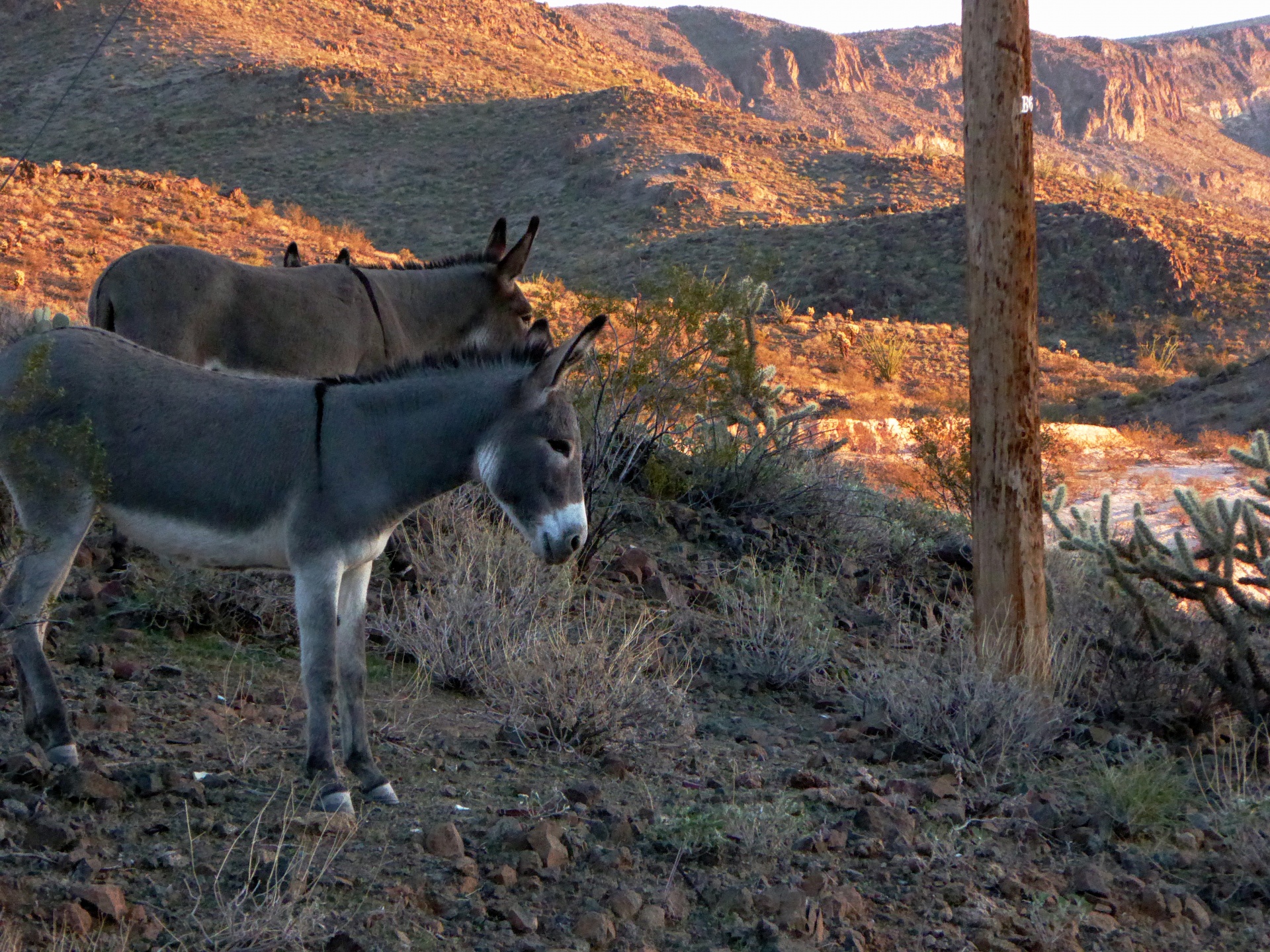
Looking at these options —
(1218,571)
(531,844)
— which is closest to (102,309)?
(531,844)

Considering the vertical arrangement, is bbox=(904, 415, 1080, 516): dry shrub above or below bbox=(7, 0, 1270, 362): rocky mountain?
below

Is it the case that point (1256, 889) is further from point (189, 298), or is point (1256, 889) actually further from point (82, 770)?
point (189, 298)

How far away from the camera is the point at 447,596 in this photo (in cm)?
682

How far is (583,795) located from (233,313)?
145 inches

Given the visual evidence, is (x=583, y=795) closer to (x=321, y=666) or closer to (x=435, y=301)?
(x=321, y=666)

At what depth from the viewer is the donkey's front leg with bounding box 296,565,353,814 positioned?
4227 mm

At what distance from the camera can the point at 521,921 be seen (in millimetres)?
3793

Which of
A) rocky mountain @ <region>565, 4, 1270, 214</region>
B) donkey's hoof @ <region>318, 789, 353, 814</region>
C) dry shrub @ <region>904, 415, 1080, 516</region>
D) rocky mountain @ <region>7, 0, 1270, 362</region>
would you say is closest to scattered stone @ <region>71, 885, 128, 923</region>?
donkey's hoof @ <region>318, 789, 353, 814</region>

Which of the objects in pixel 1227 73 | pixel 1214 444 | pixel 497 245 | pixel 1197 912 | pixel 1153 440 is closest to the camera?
pixel 1197 912

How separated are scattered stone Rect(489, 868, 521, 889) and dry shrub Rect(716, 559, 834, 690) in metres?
3.55

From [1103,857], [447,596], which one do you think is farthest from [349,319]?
[1103,857]

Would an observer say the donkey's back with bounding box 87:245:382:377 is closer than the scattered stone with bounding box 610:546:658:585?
Yes

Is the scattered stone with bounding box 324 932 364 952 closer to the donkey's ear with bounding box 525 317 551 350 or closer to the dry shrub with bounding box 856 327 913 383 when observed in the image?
the donkey's ear with bounding box 525 317 551 350

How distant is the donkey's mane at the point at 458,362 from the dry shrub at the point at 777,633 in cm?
332
